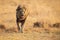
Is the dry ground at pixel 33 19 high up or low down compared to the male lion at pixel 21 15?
down

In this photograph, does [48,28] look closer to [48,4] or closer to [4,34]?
[4,34]

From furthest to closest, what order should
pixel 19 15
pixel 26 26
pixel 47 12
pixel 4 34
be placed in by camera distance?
1. pixel 47 12
2. pixel 26 26
3. pixel 19 15
4. pixel 4 34

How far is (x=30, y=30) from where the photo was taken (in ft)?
54.4

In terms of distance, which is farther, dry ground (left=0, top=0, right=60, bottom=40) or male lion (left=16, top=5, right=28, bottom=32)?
male lion (left=16, top=5, right=28, bottom=32)

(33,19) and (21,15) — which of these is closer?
(21,15)

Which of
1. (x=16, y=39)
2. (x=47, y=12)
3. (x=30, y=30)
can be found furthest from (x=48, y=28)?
(x=47, y=12)

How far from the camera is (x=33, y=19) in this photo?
19.4 meters

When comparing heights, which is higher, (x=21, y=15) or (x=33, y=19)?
(x=21, y=15)

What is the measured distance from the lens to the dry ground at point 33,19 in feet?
48.7

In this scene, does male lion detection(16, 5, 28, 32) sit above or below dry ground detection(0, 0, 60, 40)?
above

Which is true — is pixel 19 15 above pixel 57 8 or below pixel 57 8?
above

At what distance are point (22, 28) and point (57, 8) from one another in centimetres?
703

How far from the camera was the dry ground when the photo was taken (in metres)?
14.8

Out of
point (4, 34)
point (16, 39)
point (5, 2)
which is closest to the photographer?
point (16, 39)
